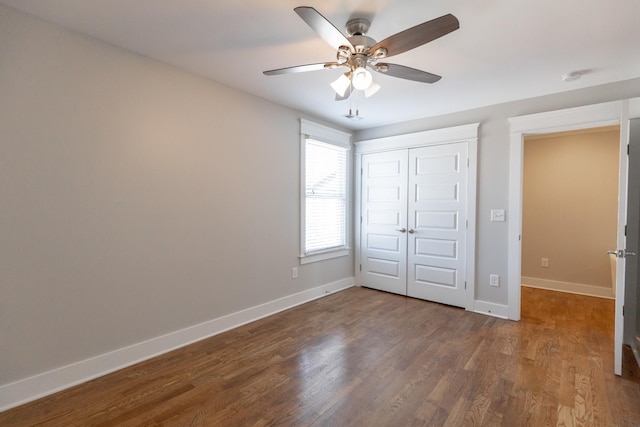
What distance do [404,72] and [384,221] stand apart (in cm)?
268

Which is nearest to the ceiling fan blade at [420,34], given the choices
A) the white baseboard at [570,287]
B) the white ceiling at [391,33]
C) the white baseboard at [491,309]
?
the white ceiling at [391,33]

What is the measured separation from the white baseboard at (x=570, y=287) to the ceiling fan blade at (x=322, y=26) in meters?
4.91

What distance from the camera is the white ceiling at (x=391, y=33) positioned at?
1.82 m

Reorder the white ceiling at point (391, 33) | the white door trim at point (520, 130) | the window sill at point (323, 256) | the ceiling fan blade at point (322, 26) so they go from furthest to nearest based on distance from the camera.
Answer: the window sill at point (323, 256)
the white door trim at point (520, 130)
the white ceiling at point (391, 33)
the ceiling fan blade at point (322, 26)

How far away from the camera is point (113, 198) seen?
2.34 m

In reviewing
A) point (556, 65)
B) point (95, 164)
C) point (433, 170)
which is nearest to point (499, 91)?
point (556, 65)

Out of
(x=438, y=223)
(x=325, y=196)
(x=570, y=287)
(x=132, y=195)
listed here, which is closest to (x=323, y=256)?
(x=325, y=196)

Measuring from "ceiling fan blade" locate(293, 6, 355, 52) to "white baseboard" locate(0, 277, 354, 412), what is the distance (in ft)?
8.73

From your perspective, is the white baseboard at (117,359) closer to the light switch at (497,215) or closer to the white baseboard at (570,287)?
the light switch at (497,215)

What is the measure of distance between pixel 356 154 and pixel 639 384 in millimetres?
3748

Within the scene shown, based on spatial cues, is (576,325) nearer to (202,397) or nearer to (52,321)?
(202,397)

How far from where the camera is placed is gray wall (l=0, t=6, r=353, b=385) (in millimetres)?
1939

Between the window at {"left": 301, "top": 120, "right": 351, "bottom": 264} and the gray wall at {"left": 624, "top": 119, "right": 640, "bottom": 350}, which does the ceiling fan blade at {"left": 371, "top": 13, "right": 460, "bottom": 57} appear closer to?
the window at {"left": 301, "top": 120, "right": 351, "bottom": 264}

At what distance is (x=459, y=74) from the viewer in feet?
8.91
